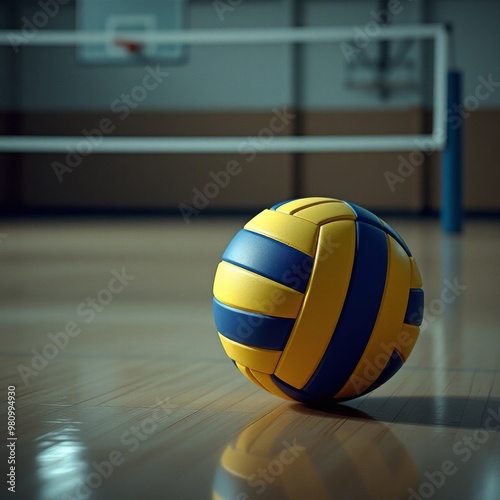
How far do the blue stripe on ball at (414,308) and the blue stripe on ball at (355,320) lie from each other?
8 cm

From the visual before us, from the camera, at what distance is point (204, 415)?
1.79 metres

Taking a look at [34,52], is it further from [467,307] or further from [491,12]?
[467,307]

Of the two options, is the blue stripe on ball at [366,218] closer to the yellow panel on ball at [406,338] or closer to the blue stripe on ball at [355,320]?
the blue stripe on ball at [355,320]

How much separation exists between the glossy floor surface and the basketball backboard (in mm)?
6518

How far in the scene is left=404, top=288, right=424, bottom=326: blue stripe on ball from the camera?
180 centimetres

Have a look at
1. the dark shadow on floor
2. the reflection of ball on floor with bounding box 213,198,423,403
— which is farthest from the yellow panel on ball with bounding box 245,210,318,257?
the dark shadow on floor

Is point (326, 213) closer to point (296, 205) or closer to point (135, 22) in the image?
point (296, 205)

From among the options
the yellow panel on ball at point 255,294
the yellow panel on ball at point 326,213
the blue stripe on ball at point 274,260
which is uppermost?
the yellow panel on ball at point 326,213

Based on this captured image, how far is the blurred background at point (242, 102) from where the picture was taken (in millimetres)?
9742

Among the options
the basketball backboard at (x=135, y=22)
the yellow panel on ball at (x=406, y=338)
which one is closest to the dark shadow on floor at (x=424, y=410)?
the yellow panel on ball at (x=406, y=338)

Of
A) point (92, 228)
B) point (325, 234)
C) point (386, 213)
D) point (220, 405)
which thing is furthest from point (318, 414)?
point (386, 213)

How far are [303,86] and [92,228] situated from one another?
3.10m

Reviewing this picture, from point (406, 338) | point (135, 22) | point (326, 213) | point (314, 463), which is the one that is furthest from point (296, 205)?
point (135, 22)

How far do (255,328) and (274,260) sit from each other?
0.13m
